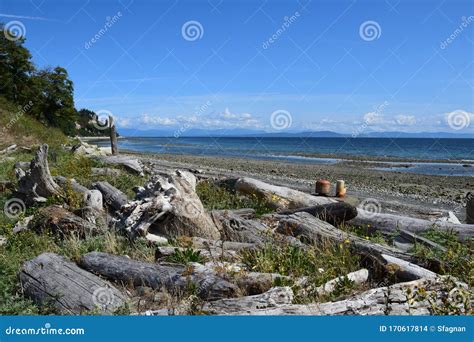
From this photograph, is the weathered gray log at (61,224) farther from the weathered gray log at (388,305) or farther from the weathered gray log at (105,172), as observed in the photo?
the weathered gray log at (105,172)

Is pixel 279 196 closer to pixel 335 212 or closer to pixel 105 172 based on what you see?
pixel 335 212

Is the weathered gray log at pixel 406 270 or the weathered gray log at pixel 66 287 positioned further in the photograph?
the weathered gray log at pixel 406 270

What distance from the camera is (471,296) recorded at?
5.55 m

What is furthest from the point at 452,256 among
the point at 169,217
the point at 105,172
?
the point at 105,172

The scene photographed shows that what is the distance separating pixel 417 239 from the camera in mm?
8500

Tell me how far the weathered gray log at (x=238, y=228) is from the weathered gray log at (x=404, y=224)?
224cm

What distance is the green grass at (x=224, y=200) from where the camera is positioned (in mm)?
11996

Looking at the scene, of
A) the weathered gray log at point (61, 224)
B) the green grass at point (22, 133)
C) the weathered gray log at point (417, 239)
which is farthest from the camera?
the green grass at point (22, 133)

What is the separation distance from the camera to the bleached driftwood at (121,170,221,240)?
8.79 metres

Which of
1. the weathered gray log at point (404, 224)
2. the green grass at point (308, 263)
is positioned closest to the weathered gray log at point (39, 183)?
the green grass at point (308, 263)

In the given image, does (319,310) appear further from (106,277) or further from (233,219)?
(233,219)

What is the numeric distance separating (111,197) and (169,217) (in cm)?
351

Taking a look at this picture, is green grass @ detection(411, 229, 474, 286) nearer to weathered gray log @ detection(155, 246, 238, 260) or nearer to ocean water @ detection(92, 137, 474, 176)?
weathered gray log @ detection(155, 246, 238, 260)

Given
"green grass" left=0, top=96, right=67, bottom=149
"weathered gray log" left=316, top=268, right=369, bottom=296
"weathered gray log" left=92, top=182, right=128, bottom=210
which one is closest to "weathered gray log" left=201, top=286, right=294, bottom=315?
"weathered gray log" left=316, top=268, right=369, bottom=296
